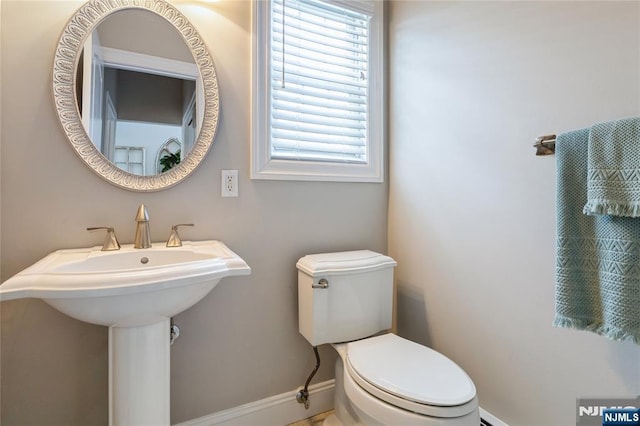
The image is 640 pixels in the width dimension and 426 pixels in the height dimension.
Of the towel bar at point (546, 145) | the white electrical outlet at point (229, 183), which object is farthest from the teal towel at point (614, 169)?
the white electrical outlet at point (229, 183)

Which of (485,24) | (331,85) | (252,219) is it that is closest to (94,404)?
(252,219)

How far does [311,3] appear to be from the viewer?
1536mm

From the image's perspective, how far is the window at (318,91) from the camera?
143cm

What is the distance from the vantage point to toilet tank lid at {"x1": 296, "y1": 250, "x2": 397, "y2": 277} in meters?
1.32

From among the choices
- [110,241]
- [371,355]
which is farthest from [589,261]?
[110,241]

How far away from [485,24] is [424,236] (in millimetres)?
948

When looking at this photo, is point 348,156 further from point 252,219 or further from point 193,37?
point 193,37

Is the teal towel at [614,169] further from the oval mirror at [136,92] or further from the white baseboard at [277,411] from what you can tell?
the oval mirror at [136,92]

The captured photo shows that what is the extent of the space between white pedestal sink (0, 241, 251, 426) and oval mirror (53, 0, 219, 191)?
324 mm

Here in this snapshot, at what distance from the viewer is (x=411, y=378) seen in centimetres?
100
